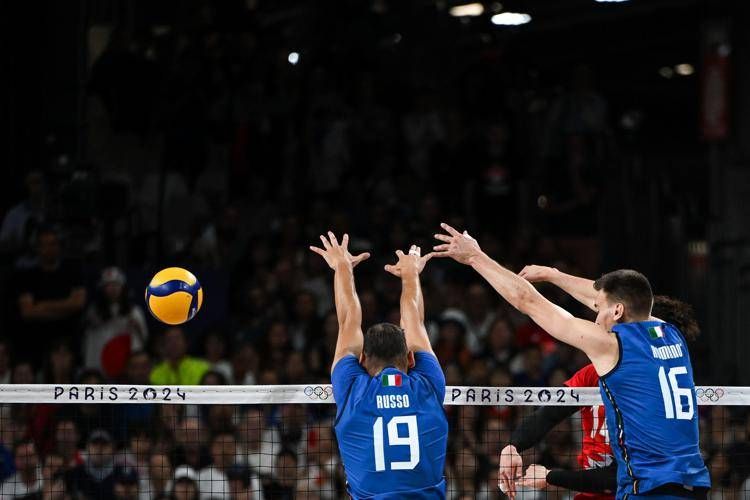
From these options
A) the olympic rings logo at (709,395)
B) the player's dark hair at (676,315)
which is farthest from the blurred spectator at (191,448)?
the player's dark hair at (676,315)

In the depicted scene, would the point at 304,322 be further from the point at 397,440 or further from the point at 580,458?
the point at 397,440

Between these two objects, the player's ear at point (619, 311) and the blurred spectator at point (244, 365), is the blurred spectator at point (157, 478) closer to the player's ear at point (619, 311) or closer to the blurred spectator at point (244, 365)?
the blurred spectator at point (244, 365)

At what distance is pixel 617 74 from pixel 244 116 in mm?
13255

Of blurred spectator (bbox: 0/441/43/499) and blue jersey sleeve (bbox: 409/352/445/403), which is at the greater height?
blue jersey sleeve (bbox: 409/352/445/403)

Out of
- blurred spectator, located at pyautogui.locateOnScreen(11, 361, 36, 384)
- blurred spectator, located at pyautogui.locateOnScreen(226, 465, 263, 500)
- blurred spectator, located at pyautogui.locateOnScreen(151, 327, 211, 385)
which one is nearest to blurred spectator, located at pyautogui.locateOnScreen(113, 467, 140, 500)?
blurred spectator, located at pyautogui.locateOnScreen(226, 465, 263, 500)

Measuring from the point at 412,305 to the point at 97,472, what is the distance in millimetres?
6289

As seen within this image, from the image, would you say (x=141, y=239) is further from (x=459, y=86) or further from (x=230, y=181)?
(x=459, y=86)

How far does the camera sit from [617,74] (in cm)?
3108

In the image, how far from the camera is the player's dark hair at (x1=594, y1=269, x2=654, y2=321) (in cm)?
849

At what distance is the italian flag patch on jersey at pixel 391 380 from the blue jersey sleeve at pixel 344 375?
0.24m

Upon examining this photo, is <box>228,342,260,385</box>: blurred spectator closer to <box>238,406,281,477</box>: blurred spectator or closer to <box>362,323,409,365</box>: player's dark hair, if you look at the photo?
<box>238,406,281,477</box>: blurred spectator

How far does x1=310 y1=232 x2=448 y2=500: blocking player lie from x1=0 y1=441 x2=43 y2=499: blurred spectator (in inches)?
243

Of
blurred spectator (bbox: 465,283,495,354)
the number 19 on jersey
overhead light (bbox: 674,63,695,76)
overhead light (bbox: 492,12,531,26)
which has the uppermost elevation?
overhead light (bbox: 674,63,695,76)

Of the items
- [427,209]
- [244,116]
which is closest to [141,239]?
[244,116]
